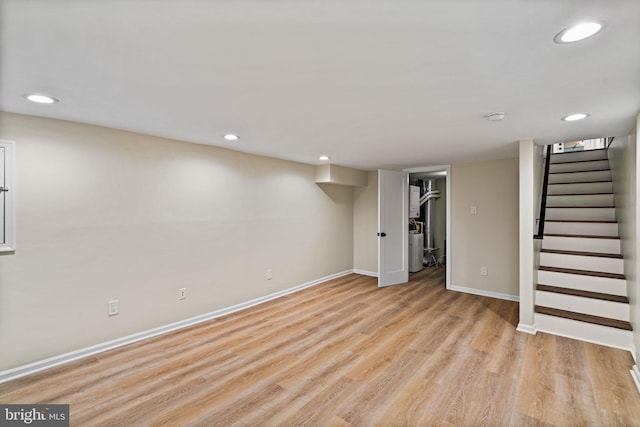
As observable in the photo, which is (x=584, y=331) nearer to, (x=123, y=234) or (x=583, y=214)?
(x=583, y=214)

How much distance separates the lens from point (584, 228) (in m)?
3.85

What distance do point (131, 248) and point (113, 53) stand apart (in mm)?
2079

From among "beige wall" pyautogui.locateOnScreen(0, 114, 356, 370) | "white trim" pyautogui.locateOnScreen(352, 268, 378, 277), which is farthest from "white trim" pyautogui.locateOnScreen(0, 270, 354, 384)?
"white trim" pyautogui.locateOnScreen(352, 268, 378, 277)

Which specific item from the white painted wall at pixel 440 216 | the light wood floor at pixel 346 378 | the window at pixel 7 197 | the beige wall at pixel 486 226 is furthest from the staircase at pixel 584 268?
the window at pixel 7 197

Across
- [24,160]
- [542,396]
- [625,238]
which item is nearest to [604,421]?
[542,396]

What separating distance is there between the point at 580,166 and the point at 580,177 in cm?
33

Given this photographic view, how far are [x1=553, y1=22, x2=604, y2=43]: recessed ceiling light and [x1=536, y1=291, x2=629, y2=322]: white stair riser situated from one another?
307cm

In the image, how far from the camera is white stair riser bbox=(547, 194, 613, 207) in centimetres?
408

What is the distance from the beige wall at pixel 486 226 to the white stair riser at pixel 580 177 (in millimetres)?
1273

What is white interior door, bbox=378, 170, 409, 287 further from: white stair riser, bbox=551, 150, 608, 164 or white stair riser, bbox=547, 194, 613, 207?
white stair riser, bbox=551, 150, 608, 164

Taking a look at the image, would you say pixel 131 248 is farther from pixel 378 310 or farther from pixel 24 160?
pixel 378 310

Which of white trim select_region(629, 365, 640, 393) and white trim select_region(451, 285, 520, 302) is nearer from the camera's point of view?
white trim select_region(629, 365, 640, 393)

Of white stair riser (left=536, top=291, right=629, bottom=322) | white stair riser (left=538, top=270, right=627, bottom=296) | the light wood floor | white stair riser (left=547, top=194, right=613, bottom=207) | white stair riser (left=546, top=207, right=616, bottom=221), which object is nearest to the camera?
the light wood floor

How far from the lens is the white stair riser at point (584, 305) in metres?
2.97
